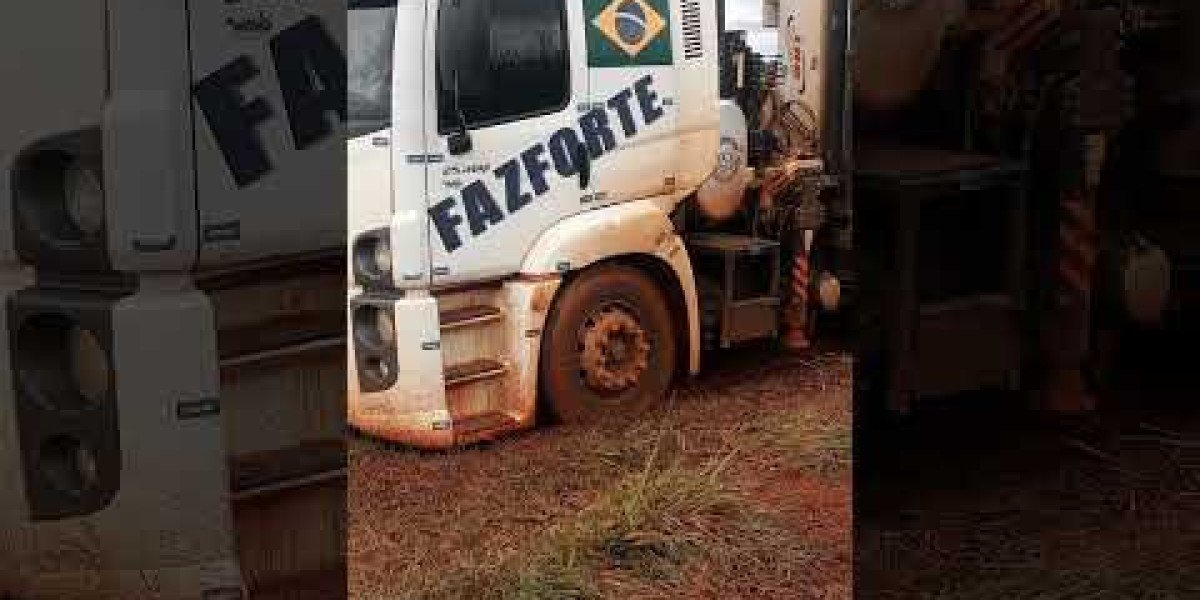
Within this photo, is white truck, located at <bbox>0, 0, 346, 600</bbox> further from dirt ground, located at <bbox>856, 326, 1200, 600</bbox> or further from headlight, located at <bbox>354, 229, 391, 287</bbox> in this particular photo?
dirt ground, located at <bbox>856, 326, 1200, 600</bbox>

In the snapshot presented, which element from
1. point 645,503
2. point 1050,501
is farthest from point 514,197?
point 1050,501

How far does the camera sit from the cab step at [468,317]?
124cm

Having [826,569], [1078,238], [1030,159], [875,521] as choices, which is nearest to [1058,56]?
[1030,159]

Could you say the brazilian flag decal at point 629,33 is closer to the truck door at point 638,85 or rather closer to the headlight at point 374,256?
the truck door at point 638,85

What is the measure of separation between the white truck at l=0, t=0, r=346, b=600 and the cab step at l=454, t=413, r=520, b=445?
375mm

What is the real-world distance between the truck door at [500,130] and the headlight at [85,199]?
72 centimetres

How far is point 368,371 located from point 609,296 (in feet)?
0.93

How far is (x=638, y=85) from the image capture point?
1.37 meters

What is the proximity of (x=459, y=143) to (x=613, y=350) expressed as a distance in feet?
0.95

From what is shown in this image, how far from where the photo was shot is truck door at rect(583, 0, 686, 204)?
1.34 meters

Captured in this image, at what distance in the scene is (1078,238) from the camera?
204 centimetres

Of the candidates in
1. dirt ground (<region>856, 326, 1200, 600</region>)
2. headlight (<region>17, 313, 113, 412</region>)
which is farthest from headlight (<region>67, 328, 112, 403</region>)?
dirt ground (<region>856, 326, 1200, 600</region>)

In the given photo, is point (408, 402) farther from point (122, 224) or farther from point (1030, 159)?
point (1030, 159)

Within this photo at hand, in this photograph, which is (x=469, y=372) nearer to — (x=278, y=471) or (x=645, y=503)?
(x=645, y=503)
